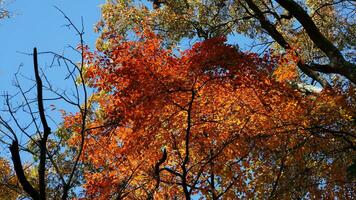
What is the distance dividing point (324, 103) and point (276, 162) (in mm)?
2659

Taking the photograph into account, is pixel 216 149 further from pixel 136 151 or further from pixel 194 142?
pixel 136 151

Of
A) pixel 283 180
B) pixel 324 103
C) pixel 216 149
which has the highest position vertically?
pixel 324 103

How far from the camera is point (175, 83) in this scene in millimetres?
14367

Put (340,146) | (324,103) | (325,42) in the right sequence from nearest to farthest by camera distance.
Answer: (325,42), (340,146), (324,103)

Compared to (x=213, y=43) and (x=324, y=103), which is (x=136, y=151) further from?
(x=324, y=103)

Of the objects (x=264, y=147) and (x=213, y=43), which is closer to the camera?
(x=264, y=147)

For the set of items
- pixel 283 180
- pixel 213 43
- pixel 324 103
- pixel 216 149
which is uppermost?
pixel 213 43

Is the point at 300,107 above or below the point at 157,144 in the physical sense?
above

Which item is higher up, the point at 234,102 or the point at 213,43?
the point at 213,43

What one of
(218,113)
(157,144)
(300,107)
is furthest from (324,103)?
(157,144)

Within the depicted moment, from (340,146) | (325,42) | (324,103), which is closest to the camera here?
(325,42)

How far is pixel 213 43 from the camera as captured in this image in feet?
52.6

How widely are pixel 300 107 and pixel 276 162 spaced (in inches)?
86.0

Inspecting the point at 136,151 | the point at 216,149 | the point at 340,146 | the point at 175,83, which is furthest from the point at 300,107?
the point at 136,151
